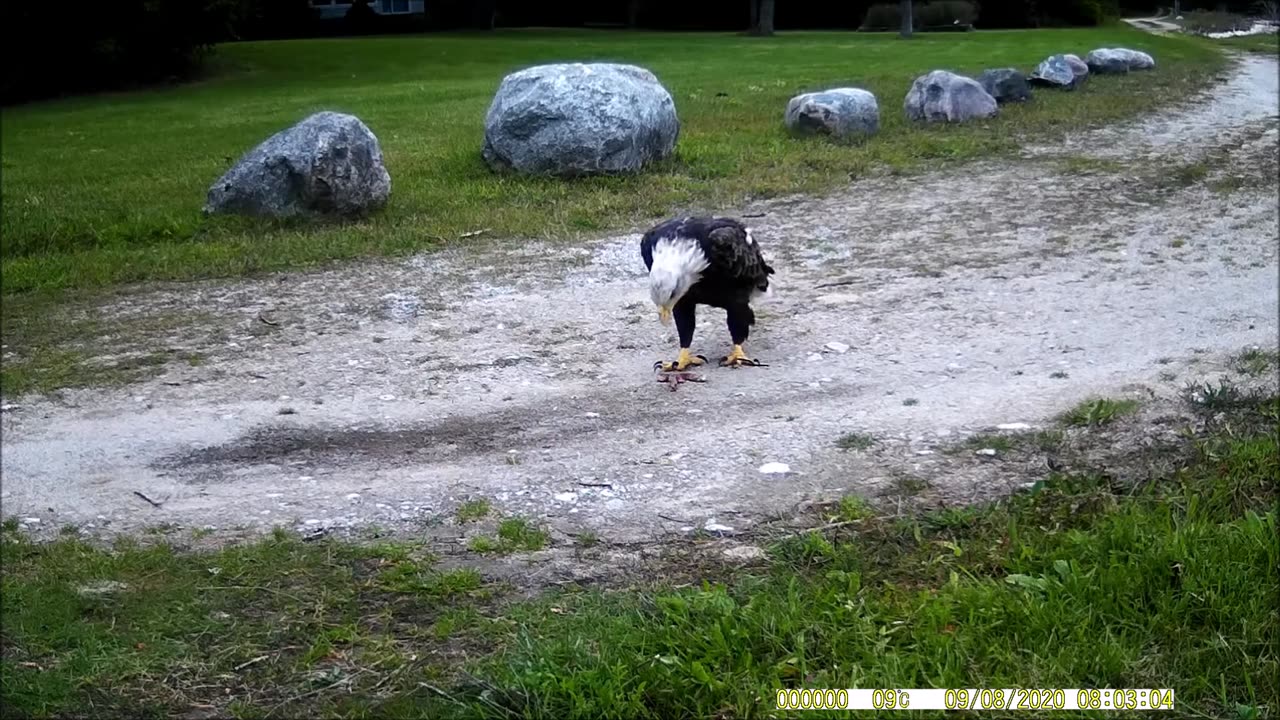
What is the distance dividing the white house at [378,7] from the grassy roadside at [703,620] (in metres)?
53.2

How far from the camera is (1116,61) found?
2362cm

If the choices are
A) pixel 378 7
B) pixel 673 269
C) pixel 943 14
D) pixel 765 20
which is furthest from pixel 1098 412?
pixel 378 7

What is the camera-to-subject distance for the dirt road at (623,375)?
18.1ft

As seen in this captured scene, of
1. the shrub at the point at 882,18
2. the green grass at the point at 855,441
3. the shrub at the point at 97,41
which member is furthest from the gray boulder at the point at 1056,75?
the shrub at the point at 882,18

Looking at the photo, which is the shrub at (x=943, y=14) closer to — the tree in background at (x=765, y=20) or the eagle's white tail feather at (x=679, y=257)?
the tree in background at (x=765, y=20)

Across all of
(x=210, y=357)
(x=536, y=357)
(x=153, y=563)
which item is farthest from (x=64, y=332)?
(x=153, y=563)

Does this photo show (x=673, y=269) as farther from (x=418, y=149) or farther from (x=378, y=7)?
(x=378, y=7)

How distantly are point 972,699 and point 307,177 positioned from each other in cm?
916

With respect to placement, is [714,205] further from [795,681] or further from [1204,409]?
[795,681]

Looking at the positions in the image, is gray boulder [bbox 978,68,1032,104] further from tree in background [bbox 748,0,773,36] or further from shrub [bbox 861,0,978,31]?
shrub [bbox 861,0,978,31]

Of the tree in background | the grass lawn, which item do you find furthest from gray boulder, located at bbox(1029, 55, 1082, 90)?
the tree in background

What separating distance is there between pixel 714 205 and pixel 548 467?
6455 millimetres

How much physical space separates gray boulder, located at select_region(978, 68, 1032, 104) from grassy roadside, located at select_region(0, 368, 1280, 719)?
14.7 m

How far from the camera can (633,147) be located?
13133 mm
